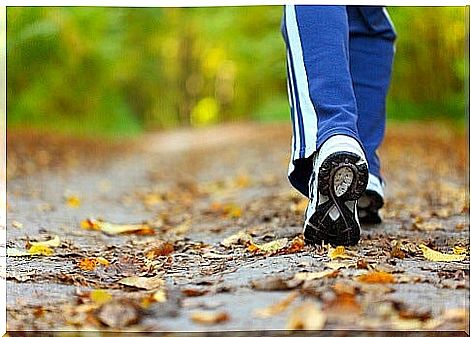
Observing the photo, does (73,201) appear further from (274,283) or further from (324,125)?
(274,283)

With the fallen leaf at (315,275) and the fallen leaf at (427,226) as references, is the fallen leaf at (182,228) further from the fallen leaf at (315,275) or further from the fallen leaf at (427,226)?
the fallen leaf at (315,275)

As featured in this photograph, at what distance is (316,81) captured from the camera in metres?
1.14

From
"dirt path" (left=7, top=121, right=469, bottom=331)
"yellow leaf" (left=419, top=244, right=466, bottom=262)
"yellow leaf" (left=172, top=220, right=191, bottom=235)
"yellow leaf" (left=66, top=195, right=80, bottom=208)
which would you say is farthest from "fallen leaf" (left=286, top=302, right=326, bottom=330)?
"yellow leaf" (left=66, top=195, right=80, bottom=208)

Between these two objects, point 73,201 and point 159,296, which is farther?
point 73,201

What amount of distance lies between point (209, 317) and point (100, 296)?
170 millimetres

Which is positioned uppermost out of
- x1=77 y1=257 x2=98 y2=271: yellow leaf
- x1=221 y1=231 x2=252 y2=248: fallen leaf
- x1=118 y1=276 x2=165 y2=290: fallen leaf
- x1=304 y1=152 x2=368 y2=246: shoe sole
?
x1=304 y1=152 x2=368 y2=246: shoe sole

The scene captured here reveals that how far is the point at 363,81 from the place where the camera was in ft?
4.64

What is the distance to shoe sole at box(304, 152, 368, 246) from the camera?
3.45 feet

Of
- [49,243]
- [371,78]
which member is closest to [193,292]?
[49,243]

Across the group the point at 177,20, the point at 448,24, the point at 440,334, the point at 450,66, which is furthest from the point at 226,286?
the point at 177,20

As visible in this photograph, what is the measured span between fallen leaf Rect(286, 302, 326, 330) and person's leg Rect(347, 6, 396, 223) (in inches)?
22.5

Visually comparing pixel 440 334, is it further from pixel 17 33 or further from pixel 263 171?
pixel 17 33

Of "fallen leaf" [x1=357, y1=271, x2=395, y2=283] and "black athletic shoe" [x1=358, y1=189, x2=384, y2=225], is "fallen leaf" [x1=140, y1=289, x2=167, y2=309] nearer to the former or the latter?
"fallen leaf" [x1=357, y1=271, x2=395, y2=283]

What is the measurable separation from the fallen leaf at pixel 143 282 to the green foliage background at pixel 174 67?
1.42 metres
